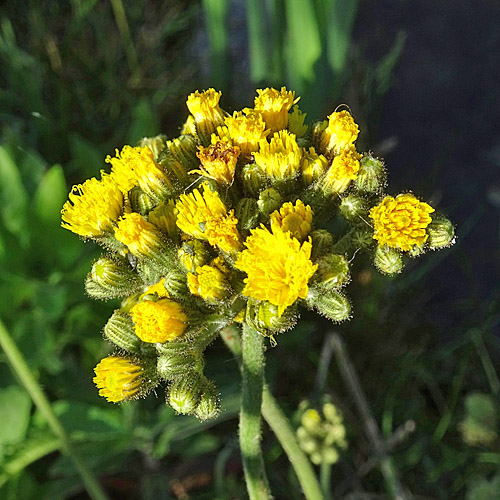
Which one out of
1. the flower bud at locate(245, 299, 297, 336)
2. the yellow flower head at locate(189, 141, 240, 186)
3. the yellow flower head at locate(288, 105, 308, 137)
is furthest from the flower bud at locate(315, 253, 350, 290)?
the yellow flower head at locate(288, 105, 308, 137)

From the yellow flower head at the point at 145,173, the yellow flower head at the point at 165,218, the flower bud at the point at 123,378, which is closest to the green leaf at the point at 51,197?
the yellow flower head at the point at 145,173

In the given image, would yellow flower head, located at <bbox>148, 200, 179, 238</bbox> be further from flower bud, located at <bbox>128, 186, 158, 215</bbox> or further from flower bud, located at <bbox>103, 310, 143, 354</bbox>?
flower bud, located at <bbox>103, 310, 143, 354</bbox>

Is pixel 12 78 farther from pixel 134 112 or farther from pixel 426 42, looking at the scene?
pixel 426 42

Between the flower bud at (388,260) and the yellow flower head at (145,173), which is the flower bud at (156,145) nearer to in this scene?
the yellow flower head at (145,173)

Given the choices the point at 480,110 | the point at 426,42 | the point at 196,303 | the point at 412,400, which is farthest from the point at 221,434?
the point at 426,42

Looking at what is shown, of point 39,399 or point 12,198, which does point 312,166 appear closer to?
point 39,399

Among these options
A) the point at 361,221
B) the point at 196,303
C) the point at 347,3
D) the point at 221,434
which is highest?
the point at 347,3
